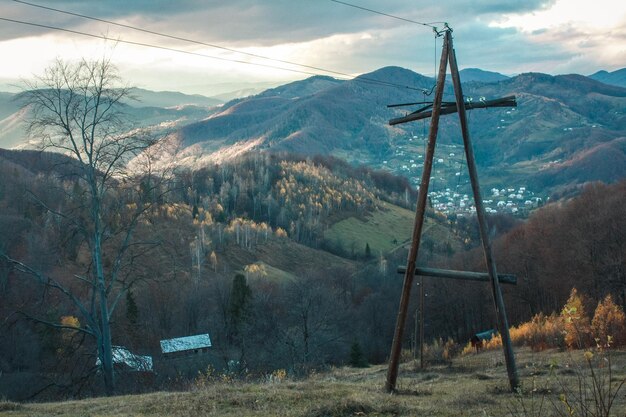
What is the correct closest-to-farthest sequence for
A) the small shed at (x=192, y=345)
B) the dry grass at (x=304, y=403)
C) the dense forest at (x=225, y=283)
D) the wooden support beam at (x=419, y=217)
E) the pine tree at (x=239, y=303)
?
the dry grass at (x=304, y=403), the wooden support beam at (x=419, y=217), the dense forest at (x=225, y=283), the small shed at (x=192, y=345), the pine tree at (x=239, y=303)

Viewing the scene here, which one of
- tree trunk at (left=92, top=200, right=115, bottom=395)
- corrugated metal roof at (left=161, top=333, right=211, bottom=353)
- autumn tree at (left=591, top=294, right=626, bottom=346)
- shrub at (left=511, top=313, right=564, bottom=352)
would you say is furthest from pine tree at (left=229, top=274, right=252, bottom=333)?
tree trunk at (left=92, top=200, right=115, bottom=395)

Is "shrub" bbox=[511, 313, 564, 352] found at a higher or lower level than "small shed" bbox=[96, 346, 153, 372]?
lower

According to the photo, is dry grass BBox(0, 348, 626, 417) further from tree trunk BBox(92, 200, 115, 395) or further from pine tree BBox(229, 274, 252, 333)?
pine tree BBox(229, 274, 252, 333)

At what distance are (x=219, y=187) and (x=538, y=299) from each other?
10092cm

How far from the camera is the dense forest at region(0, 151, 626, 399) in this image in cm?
1820

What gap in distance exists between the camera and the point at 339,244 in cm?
12156

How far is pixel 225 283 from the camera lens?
7119 cm

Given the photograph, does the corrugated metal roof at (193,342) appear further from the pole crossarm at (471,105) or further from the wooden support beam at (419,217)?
the pole crossarm at (471,105)

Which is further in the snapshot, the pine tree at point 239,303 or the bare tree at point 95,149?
the pine tree at point 239,303

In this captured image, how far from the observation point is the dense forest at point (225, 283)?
1820 cm

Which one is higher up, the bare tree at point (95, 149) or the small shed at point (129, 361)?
the bare tree at point (95, 149)

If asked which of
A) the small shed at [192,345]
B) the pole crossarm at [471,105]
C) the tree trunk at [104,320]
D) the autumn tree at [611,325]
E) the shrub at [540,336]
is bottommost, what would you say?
the small shed at [192,345]

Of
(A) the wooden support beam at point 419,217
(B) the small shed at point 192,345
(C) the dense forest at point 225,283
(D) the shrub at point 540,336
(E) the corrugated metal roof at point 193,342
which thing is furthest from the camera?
(B) the small shed at point 192,345

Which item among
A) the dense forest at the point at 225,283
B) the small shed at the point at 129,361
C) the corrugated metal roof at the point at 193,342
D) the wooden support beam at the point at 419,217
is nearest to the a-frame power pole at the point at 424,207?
the wooden support beam at the point at 419,217
